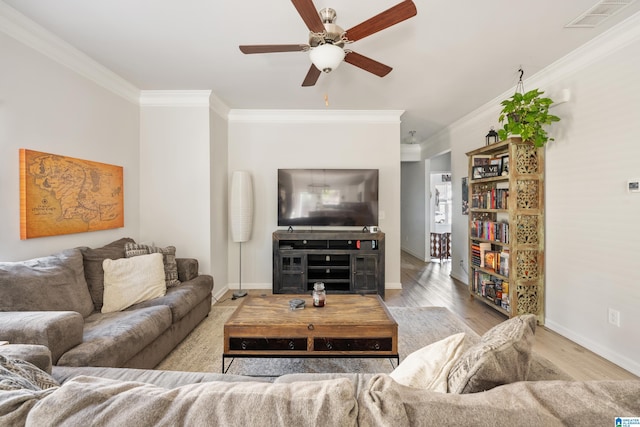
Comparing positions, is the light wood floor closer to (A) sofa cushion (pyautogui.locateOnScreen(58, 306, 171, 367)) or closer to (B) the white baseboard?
(B) the white baseboard

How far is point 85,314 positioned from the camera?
2.13 meters

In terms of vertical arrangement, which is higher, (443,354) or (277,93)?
(277,93)

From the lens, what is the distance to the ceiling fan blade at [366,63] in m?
2.05

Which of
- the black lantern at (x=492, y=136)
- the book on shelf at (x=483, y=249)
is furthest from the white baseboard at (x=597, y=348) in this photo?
the black lantern at (x=492, y=136)

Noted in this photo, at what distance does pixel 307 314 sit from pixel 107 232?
2.49m

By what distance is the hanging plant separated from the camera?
262 centimetres

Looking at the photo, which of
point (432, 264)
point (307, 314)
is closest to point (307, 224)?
point (307, 314)

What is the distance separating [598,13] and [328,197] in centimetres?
303

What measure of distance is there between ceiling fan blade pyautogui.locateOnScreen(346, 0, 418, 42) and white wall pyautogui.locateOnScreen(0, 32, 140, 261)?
2.51 meters

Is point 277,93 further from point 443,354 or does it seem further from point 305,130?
point 443,354

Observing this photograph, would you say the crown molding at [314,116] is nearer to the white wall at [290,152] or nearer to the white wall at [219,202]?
the white wall at [290,152]

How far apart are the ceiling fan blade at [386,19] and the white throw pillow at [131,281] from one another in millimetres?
2501

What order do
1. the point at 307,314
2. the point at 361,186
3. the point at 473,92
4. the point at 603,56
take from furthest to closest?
1. the point at 361,186
2. the point at 473,92
3. the point at 603,56
4. the point at 307,314

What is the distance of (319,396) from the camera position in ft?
2.01
